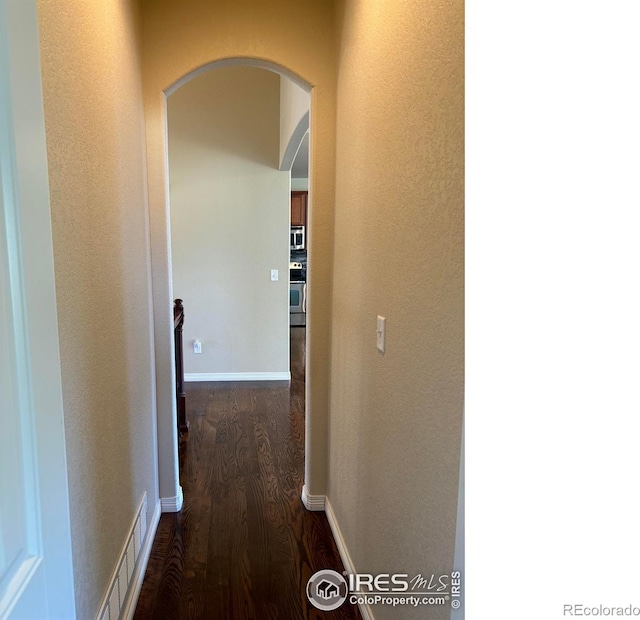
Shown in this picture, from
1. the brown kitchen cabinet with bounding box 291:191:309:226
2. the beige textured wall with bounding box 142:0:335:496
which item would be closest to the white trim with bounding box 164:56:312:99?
the beige textured wall with bounding box 142:0:335:496

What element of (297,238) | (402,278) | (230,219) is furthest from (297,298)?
(402,278)

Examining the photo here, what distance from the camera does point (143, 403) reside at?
194 cm

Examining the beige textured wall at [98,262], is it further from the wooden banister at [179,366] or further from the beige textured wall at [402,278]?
the wooden banister at [179,366]

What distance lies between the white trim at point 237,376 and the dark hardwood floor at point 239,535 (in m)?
1.04

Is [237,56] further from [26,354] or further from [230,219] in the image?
[230,219]

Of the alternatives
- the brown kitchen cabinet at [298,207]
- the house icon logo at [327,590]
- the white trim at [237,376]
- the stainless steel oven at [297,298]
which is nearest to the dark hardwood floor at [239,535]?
the house icon logo at [327,590]

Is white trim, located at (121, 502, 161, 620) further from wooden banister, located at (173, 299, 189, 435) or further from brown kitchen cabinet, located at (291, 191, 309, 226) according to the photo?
brown kitchen cabinet, located at (291, 191, 309, 226)

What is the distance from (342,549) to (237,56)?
7.46 ft

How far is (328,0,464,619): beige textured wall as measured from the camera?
92 cm

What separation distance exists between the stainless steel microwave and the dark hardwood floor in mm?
5225

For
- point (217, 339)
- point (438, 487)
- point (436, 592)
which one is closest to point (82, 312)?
point (438, 487)

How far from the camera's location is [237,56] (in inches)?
81.9
